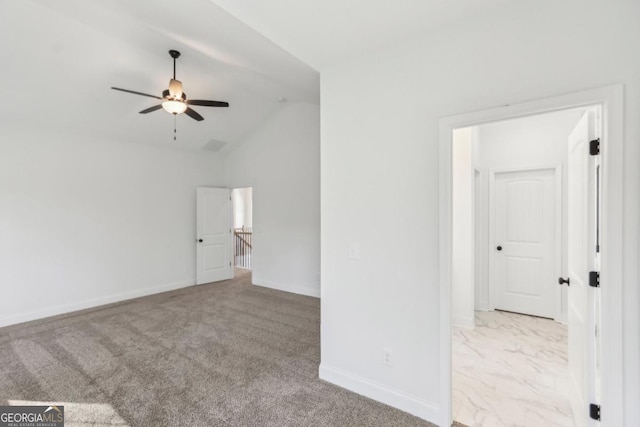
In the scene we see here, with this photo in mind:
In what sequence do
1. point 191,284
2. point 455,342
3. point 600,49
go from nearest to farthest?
point 600,49 → point 455,342 → point 191,284

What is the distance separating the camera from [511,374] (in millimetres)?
2623

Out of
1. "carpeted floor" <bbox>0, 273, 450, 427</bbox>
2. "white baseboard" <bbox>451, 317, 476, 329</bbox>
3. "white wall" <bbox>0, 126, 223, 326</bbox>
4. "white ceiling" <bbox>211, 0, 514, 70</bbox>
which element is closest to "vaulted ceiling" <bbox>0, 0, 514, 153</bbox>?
"white ceiling" <bbox>211, 0, 514, 70</bbox>

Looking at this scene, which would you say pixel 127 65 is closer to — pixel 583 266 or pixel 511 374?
pixel 583 266

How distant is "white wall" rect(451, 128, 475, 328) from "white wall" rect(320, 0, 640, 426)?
6.21 ft

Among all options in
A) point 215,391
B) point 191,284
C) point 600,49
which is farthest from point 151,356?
point 600,49

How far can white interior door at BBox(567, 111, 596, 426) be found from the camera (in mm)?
1687

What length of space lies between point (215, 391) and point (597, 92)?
130 inches

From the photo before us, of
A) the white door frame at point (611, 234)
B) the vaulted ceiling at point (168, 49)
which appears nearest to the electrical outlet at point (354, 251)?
the white door frame at point (611, 234)

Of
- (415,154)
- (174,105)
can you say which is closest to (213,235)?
(174,105)

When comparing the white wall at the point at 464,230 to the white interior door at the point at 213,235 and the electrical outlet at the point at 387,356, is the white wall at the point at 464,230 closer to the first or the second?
the electrical outlet at the point at 387,356

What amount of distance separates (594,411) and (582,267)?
2.75 ft

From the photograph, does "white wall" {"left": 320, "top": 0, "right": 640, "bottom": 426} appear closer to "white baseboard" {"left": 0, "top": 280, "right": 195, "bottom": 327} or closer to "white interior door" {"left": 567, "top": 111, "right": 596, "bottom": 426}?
"white interior door" {"left": 567, "top": 111, "right": 596, "bottom": 426}

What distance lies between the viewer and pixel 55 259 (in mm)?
4270

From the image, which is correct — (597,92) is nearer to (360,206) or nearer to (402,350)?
(360,206)
